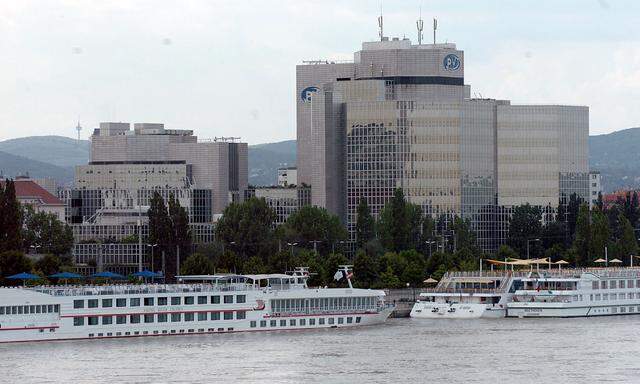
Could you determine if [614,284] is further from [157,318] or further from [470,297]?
[157,318]

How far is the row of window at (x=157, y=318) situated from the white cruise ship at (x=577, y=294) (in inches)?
1285

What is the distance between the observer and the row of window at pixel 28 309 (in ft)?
414

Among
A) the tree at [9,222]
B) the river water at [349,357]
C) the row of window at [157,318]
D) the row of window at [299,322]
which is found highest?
the tree at [9,222]

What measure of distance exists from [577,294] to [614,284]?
6008mm

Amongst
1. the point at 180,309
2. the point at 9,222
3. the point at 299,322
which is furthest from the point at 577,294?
the point at 9,222

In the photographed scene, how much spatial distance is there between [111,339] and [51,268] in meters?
36.9

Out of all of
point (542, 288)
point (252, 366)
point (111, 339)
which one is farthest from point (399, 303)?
point (252, 366)

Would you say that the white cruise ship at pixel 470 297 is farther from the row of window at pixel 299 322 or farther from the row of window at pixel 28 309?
the row of window at pixel 28 309

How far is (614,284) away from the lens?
164 m

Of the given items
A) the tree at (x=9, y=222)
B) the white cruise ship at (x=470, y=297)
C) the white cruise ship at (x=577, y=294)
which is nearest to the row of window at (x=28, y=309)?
the tree at (x=9, y=222)

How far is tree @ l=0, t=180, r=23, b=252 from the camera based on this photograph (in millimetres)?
163500

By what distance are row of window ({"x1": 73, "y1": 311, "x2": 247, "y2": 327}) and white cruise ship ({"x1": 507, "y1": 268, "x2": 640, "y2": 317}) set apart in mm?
32645

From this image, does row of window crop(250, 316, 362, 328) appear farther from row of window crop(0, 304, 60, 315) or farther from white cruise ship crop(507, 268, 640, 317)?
white cruise ship crop(507, 268, 640, 317)

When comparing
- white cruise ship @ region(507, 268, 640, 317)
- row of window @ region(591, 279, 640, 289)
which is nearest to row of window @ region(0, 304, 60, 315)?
white cruise ship @ region(507, 268, 640, 317)
